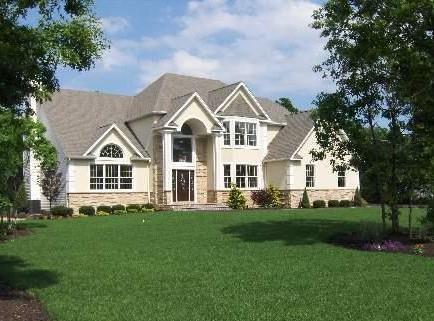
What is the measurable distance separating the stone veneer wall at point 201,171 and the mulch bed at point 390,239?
20825 mm

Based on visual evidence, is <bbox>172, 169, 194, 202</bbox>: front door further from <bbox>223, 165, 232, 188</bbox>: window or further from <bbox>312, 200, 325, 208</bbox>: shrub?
<bbox>312, 200, 325, 208</bbox>: shrub

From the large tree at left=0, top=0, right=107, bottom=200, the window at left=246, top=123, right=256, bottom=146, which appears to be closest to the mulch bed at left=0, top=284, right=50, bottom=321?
the large tree at left=0, top=0, right=107, bottom=200

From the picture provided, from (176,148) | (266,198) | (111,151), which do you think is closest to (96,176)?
(111,151)

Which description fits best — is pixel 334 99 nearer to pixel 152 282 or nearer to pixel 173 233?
pixel 173 233

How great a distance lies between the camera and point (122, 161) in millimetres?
35844

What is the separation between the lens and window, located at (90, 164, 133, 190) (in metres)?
34.9

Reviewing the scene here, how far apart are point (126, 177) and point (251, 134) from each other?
9606mm

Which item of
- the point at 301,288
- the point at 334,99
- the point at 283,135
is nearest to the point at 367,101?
the point at 334,99

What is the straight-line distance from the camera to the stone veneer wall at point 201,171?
3897 cm

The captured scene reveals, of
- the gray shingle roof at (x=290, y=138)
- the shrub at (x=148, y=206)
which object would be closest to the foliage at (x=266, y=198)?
the gray shingle roof at (x=290, y=138)

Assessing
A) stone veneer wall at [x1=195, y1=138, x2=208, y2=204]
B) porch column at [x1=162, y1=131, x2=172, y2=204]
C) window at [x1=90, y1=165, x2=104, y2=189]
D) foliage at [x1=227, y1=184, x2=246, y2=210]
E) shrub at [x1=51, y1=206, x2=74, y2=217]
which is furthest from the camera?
stone veneer wall at [x1=195, y1=138, x2=208, y2=204]

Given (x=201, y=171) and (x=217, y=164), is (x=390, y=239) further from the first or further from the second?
(x=201, y=171)

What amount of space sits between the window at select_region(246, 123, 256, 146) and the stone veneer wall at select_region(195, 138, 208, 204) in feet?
10.6

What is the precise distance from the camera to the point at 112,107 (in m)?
40.4
